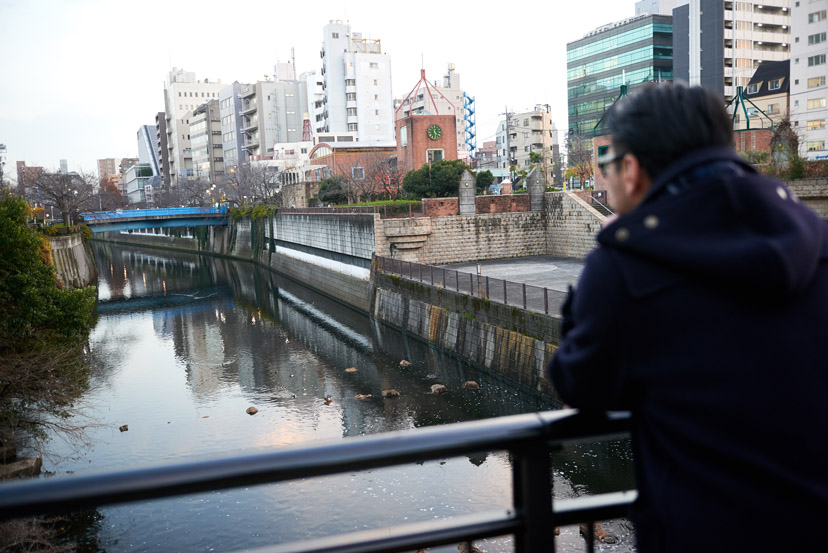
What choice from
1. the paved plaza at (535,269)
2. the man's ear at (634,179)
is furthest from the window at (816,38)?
the man's ear at (634,179)

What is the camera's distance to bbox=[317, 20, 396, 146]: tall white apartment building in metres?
81.2

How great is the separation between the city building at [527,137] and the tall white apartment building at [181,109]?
52.2 m

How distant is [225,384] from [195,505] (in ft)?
28.8

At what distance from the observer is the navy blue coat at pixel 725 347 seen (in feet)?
4.27

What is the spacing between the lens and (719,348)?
4.37 feet

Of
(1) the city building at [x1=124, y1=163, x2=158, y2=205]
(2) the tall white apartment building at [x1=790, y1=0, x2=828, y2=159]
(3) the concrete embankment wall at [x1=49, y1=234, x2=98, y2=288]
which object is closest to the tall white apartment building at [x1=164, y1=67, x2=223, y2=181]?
(1) the city building at [x1=124, y1=163, x2=158, y2=205]

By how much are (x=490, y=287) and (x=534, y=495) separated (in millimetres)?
19235

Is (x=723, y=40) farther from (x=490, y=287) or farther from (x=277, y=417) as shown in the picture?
(x=277, y=417)

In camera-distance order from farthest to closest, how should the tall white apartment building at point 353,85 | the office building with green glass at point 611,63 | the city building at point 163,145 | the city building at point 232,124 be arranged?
the city building at point 163,145, the city building at point 232,124, the tall white apartment building at point 353,85, the office building with green glass at point 611,63

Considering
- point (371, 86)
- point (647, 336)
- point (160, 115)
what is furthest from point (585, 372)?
point (160, 115)

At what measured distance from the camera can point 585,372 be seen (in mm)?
1478

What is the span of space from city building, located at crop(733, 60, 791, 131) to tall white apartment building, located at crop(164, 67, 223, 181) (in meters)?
83.3

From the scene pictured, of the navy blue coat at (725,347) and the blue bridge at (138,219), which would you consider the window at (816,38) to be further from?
the navy blue coat at (725,347)

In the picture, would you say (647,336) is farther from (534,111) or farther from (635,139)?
(534,111)
